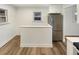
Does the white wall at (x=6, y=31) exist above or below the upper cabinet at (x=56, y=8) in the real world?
below

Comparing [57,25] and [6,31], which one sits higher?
[57,25]

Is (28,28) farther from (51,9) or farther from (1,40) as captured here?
(51,9)

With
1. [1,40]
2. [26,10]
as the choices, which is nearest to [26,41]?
[1,40]

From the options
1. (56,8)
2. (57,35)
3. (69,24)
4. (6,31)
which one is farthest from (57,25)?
(6,31)

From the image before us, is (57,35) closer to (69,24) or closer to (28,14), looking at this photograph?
(69,24)

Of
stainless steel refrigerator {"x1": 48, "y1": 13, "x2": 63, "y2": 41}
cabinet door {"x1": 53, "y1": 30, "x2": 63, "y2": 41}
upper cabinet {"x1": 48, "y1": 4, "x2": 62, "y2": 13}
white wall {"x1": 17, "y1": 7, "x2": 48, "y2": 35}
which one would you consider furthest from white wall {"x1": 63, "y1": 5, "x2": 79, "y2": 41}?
white wall {"x1": 17, "y1": 7, "x2": 48, "y2": 35}

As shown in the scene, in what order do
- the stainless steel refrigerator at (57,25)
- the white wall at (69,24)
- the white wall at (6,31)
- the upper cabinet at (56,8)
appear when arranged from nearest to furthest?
1. the white wall at (6,31)
2. the white wall at (69,24)
3. the stainless steel refrigerator at (57,25)
4. the upper cabinet at (56,8)

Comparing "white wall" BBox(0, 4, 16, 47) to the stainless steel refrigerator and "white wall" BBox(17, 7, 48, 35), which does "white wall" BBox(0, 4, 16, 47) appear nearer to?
"white wall" BBox(17, 7, 48, 35)

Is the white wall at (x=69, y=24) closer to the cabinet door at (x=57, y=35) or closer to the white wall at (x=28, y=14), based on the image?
the cabinet door at (x=57, y=35)

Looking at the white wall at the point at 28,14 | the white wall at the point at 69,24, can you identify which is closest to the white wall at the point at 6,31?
the white wall at the point at 28,14

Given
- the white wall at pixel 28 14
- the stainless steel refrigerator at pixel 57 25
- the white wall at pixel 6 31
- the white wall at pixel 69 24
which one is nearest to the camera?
the white wall at pixel 6 31

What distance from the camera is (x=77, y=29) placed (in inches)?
276
